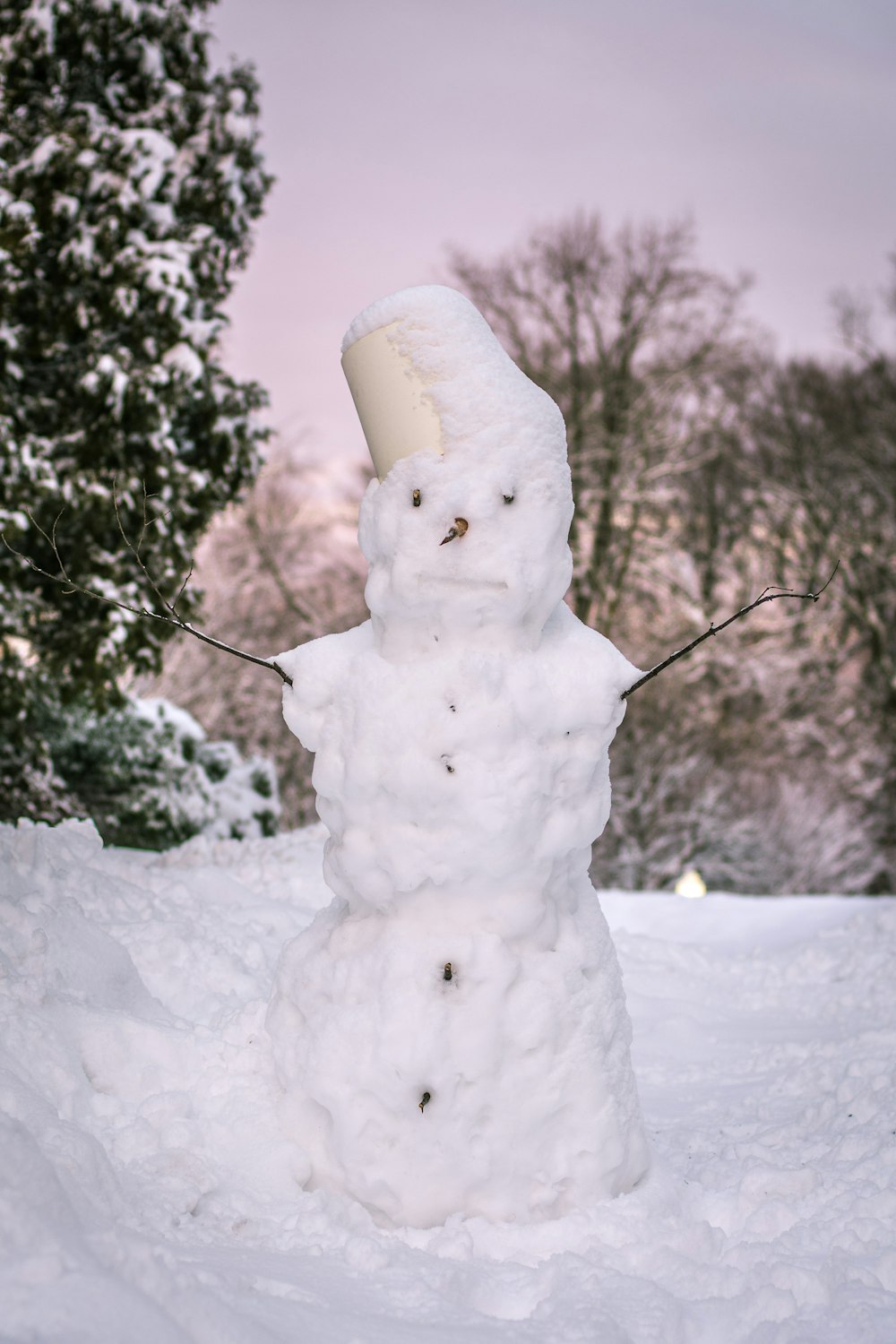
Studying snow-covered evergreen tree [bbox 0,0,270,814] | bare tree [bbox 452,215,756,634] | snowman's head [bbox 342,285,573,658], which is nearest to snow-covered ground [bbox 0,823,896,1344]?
snowman's head [bbox 342,285,573,658]

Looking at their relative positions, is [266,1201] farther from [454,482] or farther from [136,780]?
[136,780]

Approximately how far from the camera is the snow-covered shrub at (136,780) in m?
9.33

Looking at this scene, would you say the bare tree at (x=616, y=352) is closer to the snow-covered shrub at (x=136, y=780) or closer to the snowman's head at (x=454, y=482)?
the snow-covered shrub at (x=136, y=780)

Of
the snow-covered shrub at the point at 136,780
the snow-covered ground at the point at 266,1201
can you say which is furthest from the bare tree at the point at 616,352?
the snow-covered ground at the point at 266,1201

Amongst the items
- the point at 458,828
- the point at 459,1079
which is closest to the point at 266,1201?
the point at 459,1079

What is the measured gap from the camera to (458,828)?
2.93 metres

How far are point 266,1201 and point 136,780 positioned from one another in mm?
6943

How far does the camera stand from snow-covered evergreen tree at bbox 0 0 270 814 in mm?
7551

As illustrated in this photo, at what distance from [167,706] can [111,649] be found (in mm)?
2688

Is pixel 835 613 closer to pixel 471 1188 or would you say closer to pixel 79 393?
pixel 79 393

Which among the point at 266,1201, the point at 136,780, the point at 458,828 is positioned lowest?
the point at 266,1201

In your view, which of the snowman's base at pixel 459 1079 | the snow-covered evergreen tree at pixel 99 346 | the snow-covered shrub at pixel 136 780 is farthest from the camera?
the snow-covered shrub at pixel 136 780

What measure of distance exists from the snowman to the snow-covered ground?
0.15m

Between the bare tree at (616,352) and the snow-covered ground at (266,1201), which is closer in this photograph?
the snow-covered ground at (266,1201)
